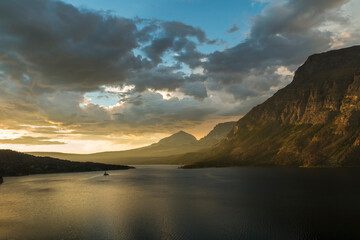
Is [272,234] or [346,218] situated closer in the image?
[272,234]

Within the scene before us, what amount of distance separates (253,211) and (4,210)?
267 ft

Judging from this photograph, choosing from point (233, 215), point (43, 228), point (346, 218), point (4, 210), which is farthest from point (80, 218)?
point (346, 218)

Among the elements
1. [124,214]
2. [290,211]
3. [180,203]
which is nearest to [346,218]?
[290,211]

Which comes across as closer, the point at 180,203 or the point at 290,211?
the point at 290,211

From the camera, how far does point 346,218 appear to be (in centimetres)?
6366

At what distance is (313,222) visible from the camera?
202 feet

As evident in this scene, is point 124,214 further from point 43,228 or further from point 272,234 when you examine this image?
point 272,234

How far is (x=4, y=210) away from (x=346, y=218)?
102785 mm

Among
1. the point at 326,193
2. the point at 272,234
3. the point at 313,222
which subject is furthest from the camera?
the point at 326,193

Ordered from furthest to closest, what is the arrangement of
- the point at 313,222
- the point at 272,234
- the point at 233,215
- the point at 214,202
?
the point at 214,202
the point at 233,215
the point at 313,222
the point at 272,234

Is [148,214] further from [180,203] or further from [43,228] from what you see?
[43,228]

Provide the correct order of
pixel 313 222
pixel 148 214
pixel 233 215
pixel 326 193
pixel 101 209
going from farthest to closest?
1. pixel 326 193
2. pixel 101 209
3. pixel 148 214
4. pixel 233 215
5. pixel 313 222

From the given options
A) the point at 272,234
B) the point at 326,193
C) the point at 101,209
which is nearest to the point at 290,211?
the point at 272,234

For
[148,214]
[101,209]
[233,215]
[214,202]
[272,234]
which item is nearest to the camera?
[272,234]
